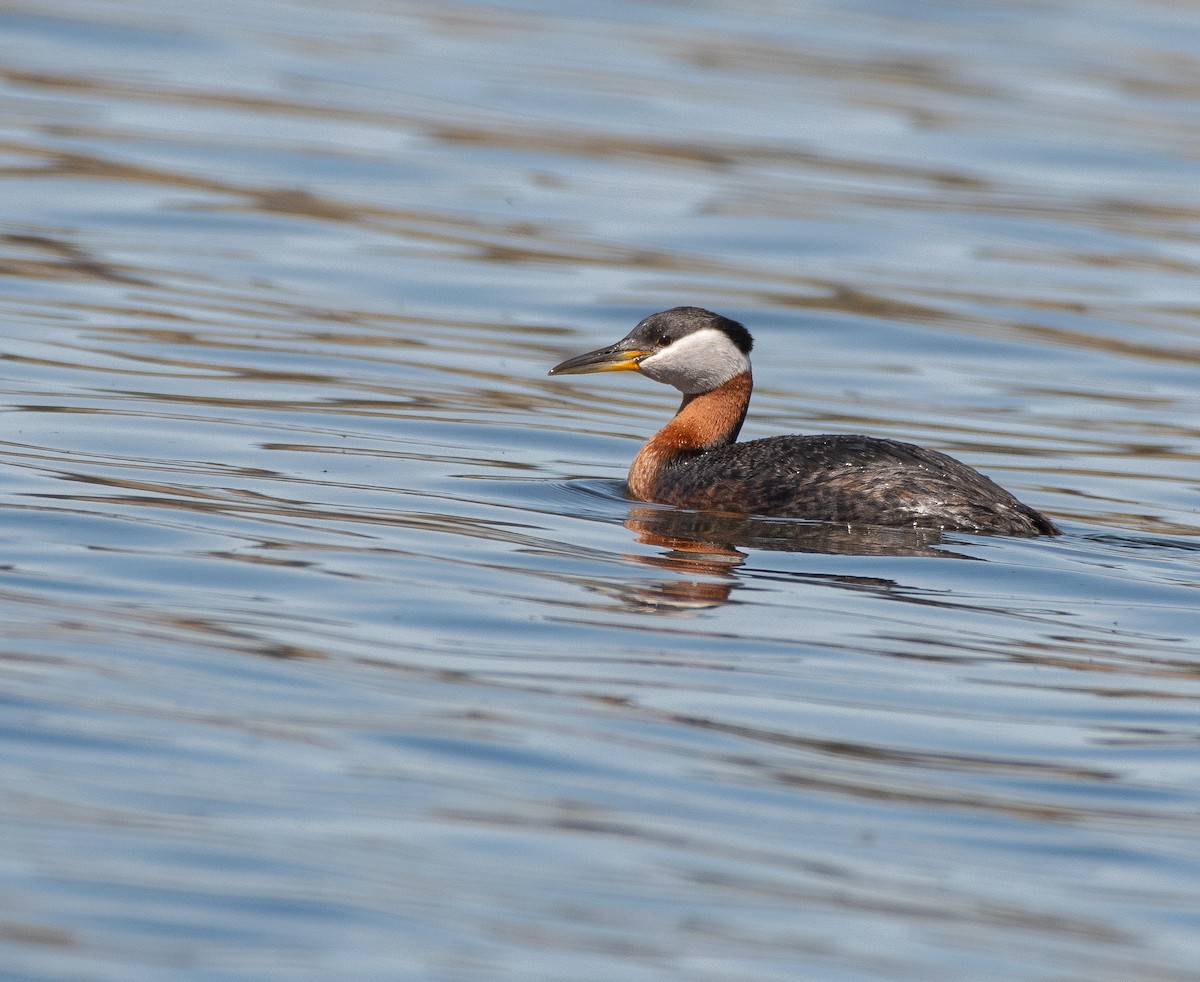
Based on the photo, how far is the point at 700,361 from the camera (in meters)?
11.1

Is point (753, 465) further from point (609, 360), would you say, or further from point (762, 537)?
point (609, 360)

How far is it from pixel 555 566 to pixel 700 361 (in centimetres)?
264

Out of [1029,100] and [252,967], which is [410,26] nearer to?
[1029,100]

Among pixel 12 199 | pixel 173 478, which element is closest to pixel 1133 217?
pixel 12 199

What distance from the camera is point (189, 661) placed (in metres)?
6.83

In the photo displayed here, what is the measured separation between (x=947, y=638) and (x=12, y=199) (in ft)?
39.6

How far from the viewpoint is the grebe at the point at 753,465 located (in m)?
9.80

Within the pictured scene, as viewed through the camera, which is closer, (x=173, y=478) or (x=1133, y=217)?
(x=173, y=478)

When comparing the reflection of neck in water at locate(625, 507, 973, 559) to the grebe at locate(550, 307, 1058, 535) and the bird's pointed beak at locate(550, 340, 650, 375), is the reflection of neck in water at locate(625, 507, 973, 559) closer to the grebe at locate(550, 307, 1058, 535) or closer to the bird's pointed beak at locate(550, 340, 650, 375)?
the grebe at locate(550, 307, 1058, 535)

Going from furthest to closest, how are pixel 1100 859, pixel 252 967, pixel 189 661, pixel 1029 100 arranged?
pixel 1029 100
pixel 189 661
pixel 1100 859
pixel 252 967

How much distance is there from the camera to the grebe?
9805 millimetres

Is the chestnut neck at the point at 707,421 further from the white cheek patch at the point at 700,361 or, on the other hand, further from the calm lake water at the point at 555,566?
the calm lake water at the point at 555,566

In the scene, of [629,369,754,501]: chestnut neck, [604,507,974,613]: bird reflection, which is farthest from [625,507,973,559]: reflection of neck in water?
[629,369,754,501]: chestnut neck

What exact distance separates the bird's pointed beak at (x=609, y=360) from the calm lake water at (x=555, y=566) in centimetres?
55
